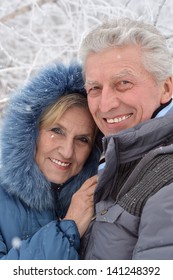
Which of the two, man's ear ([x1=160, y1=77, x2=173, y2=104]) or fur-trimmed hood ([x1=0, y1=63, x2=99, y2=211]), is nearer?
man's ear ([x1=160, y1=77, x2=173, y2=104])

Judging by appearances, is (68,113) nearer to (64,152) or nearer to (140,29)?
(64,152)

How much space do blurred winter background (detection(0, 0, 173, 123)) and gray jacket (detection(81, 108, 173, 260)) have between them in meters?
4.10

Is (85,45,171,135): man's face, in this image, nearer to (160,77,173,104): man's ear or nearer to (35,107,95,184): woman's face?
(160,77,173,104): man's ear

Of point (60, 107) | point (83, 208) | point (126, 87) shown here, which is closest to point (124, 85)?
point (126, 87)

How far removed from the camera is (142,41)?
1.95 metres

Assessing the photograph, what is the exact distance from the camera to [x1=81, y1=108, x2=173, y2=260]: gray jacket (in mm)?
1384

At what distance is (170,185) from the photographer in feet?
4.70

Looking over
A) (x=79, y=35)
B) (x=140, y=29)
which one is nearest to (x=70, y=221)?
(x=140, y=29)

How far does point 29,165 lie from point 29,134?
6.6 inches

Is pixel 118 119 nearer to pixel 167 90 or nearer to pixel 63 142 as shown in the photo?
pixel 167 90

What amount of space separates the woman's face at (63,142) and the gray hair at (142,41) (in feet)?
1.54

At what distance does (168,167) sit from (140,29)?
722 millimetres

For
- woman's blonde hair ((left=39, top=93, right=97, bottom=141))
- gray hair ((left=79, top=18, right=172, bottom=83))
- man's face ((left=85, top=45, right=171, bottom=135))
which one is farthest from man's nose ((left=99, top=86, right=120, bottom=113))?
woman's blonde hair ((left=39, top=93, right=97, bottom=141))

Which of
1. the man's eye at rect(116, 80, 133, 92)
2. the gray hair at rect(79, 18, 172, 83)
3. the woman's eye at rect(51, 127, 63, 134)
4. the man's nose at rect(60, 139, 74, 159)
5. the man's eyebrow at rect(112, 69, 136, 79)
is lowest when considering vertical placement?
the man's nose at rect(60, 139, 74, 159)
